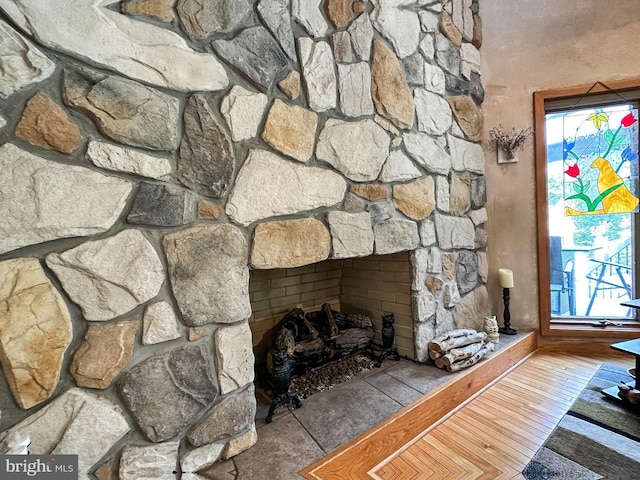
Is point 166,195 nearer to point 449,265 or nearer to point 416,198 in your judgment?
point 416,198

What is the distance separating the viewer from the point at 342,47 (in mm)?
1504

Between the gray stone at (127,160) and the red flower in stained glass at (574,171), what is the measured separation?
2733 millimetres

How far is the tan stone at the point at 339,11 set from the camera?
1.45 m

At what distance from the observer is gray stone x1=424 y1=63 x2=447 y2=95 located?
75.9 inches

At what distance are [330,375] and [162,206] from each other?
51.2 inches

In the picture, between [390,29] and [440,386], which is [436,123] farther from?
[440,386]

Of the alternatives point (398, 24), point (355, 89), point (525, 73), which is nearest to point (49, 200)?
point (355, 89)

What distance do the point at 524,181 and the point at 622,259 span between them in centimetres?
90

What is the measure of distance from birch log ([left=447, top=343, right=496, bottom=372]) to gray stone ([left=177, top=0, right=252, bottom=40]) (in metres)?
1.97

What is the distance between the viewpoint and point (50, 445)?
34.9 inches

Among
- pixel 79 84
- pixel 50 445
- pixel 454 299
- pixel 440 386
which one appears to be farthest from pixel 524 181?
pixel 50 445

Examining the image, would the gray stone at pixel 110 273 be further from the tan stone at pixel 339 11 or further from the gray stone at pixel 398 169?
the tan stone at pixel 339 11

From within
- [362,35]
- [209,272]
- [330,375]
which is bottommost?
[330,375]

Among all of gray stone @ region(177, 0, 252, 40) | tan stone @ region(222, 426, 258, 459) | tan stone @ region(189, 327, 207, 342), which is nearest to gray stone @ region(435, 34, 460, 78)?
gray stone @ region(177, 0, 252, 40)
